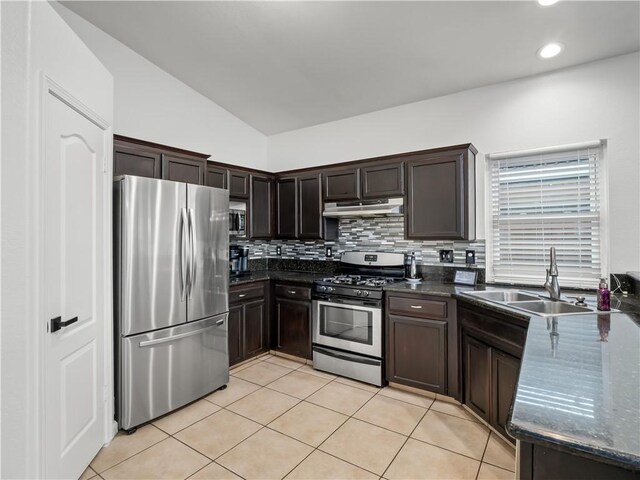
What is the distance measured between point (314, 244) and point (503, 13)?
2973 millimetres

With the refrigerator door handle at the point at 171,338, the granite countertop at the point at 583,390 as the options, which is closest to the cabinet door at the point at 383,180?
the granite countertop at the point at 583,390

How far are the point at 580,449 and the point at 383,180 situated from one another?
2988mm

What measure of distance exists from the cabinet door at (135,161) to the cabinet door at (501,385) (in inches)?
122

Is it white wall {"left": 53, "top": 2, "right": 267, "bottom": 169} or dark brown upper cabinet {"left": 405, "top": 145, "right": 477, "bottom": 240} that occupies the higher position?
white wall {"left": 53, "top": 2, "right": 267, "bottom": 169}

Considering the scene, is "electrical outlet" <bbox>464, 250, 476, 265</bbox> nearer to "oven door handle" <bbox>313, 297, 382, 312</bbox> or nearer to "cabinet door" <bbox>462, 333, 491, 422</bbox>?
"cabinet door" <bbox>462, 333, 491, 422</bbox>

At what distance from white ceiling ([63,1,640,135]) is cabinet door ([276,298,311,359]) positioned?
7.69ft

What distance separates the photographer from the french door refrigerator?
2410mm

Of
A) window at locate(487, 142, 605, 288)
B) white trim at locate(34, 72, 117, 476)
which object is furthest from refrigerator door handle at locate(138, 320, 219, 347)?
window at locate(487, 142, 605, 288)

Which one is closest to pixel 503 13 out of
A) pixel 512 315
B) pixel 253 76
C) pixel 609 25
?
pixel 609 25

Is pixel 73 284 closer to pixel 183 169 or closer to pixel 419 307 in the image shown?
pixel 183 169

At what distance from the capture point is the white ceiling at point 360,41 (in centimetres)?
234

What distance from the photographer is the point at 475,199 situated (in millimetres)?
3303

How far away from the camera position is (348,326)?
332cm

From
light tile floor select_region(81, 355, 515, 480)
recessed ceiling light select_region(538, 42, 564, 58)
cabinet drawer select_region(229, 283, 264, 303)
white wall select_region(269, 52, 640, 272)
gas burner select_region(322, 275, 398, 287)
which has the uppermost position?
recessed ceiling light select_region(538, 42, 564, 58)
